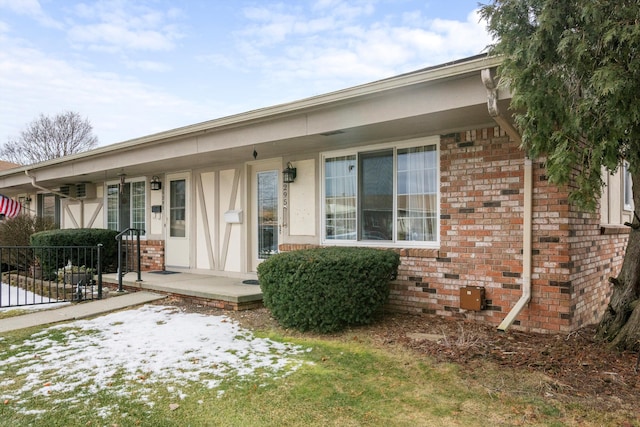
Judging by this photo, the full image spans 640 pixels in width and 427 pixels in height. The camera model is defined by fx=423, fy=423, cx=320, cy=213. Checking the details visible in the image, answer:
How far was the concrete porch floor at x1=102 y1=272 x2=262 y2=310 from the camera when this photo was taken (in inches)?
231

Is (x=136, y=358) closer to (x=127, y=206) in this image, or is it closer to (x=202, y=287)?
(x=202, y=287)

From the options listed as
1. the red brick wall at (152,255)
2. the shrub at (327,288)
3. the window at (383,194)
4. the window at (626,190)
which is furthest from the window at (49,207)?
the window at (626,190)

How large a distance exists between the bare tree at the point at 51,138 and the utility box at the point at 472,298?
2921 centimetres

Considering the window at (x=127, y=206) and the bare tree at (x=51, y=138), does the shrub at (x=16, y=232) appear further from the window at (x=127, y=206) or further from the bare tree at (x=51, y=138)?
the bare tree at (x=51, y=138)

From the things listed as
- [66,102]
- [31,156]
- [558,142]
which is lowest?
[558,142]

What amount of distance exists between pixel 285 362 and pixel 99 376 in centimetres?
153

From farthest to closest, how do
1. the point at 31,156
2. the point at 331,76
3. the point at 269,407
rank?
the point at 31,156 → the point at 331,76 → the point at 269,407

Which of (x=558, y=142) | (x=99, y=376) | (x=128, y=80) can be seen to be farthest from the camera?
(x=128, y=80)

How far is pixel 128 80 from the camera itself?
58.0ft

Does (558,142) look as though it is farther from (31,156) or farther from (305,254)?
(31,156)

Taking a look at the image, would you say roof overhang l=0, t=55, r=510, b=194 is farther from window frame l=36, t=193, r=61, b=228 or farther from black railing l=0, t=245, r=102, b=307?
window frame l=36, t=193, r=61, b=228

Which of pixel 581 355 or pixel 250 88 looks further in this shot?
pixel 250 88

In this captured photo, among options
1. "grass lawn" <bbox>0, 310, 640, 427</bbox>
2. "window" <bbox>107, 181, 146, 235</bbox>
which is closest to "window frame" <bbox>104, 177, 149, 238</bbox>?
"window" <bbox>107, 181, 146, 235</bbox>

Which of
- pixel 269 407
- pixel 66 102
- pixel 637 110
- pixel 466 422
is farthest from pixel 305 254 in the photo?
pixel 66 102
